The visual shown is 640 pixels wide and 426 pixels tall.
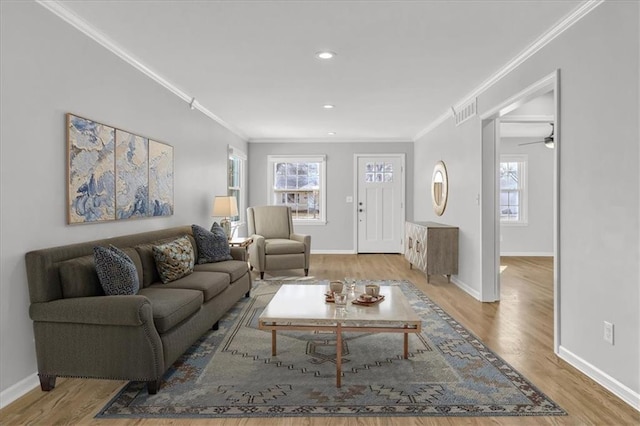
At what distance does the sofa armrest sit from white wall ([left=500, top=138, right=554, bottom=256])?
298 inches

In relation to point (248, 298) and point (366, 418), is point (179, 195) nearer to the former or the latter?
point (248, 298)

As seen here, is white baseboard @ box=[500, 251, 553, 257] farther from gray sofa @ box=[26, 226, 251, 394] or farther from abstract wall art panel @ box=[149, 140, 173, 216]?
gray sofa @ box=[26, 226, 251, 394]

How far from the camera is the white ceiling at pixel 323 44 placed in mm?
2773

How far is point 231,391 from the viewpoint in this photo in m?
2.48

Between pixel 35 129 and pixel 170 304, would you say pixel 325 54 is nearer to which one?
pixel 35 129

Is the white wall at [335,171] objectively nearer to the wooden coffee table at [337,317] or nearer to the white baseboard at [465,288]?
the white baseboard at [465,288]

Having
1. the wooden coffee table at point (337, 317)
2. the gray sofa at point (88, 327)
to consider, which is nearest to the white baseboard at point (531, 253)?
the wooden coffee table at point (337, 317)

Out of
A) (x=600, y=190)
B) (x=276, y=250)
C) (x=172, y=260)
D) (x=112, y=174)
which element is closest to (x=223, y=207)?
(x=276, y=250)

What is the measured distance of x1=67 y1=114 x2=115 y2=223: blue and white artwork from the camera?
2.88 m

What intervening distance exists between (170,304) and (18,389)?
2.99 ft

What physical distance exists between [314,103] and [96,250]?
11.4ft

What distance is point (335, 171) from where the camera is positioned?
852 cm

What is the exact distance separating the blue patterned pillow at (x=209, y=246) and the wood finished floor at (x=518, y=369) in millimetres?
1817

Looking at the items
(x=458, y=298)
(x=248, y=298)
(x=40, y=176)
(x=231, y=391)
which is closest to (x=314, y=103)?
(x=248, y=298)
